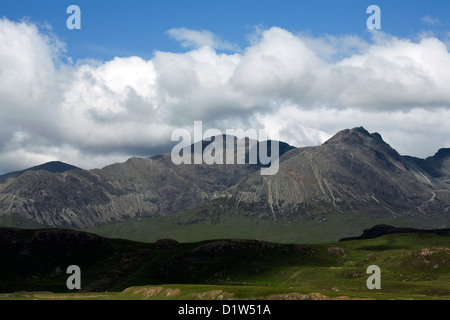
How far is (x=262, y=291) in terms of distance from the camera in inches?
4510
